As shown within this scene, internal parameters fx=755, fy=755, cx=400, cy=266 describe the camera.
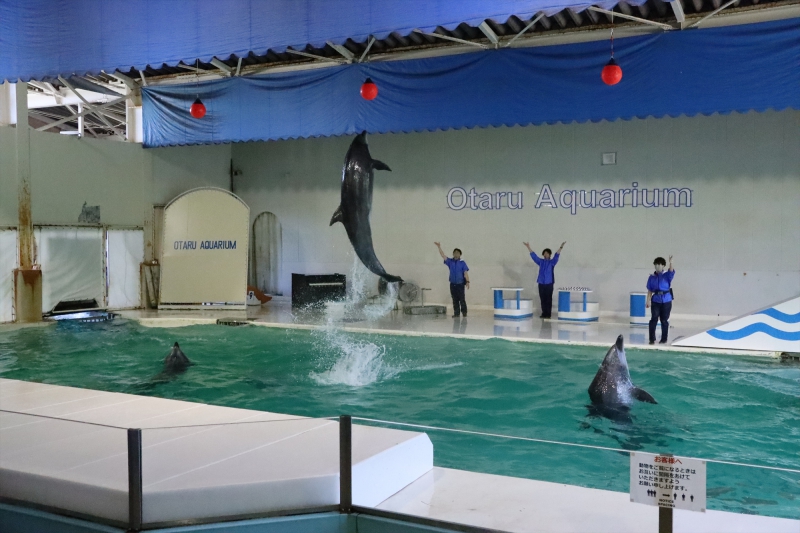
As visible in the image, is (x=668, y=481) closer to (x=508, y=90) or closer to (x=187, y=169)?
(x=508, y=90)

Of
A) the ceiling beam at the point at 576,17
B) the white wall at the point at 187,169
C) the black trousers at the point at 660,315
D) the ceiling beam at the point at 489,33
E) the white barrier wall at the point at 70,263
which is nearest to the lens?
the black trousers at the point at 660,315

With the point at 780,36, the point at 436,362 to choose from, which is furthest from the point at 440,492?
the point at 780,36

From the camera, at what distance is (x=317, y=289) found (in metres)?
14.5

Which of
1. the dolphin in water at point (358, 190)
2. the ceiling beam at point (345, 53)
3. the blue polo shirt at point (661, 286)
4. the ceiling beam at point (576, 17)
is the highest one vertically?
the ceiling beam at point (576, 17)

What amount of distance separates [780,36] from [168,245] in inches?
422

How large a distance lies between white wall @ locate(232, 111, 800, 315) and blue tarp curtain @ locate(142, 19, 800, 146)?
2.92 meters

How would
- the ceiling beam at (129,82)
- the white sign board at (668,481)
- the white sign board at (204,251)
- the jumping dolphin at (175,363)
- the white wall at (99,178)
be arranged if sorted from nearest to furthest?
the white sign board at (668,481), the jumping dolphin at (175,363), the white wall at (99,178), the ceiling beam at (129,82), the white sign board at (204,251)

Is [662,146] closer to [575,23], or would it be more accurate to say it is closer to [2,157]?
[575,23]

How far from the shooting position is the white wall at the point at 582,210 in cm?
1206

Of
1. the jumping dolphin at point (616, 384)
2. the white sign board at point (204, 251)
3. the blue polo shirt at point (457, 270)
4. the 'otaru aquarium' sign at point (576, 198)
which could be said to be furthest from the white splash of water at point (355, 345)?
the jumping dolphin at point (616, 384)

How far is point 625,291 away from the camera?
1313cm

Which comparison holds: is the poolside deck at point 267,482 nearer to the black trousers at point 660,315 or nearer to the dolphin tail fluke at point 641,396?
the dolphin tail fluke at point 641,396

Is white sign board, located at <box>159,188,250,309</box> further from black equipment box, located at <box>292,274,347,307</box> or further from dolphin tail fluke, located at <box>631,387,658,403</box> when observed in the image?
dolphin tail fluke, located at <box>631,387,658,403</box>

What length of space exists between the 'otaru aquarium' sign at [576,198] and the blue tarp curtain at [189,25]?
22.5 feet
